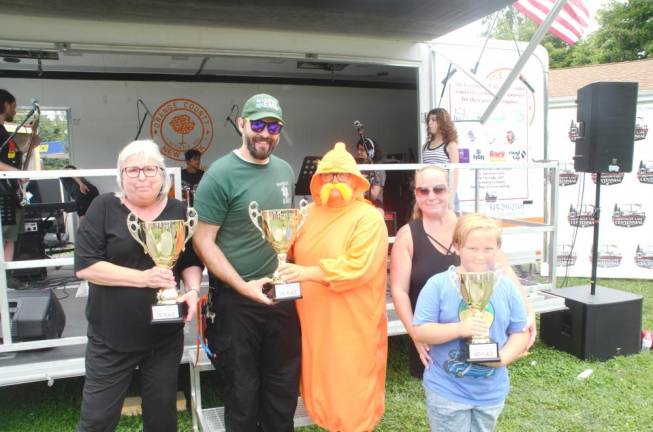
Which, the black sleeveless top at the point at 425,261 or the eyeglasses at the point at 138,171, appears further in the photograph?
the black sleeveless top at the point at 425,261

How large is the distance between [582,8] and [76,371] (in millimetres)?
6583

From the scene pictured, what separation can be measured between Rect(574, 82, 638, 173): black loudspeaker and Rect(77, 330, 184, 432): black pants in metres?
4.09

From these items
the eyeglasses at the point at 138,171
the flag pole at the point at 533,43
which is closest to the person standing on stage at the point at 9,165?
the eyeglasses at the point at 138,171

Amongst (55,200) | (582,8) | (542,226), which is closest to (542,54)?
(582,8)

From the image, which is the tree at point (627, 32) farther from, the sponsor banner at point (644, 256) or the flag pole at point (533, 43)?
the flag pole at point (533, 43)

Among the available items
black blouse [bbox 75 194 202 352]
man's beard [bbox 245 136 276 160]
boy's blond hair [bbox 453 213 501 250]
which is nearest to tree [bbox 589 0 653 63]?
boy's blond hair [bbox 453 213 501 250]

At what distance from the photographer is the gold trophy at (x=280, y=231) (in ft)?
6.66

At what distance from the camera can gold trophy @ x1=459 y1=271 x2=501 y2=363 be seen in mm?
1793

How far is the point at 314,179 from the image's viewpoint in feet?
7.66

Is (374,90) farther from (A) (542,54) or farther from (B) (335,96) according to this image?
(A) (542,54)

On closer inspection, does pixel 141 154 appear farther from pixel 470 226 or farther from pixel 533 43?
pixel 533 43

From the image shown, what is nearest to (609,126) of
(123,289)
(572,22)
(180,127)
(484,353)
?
(572,22)

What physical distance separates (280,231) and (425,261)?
72 centimetres

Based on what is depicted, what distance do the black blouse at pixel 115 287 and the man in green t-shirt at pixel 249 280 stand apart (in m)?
0.28
